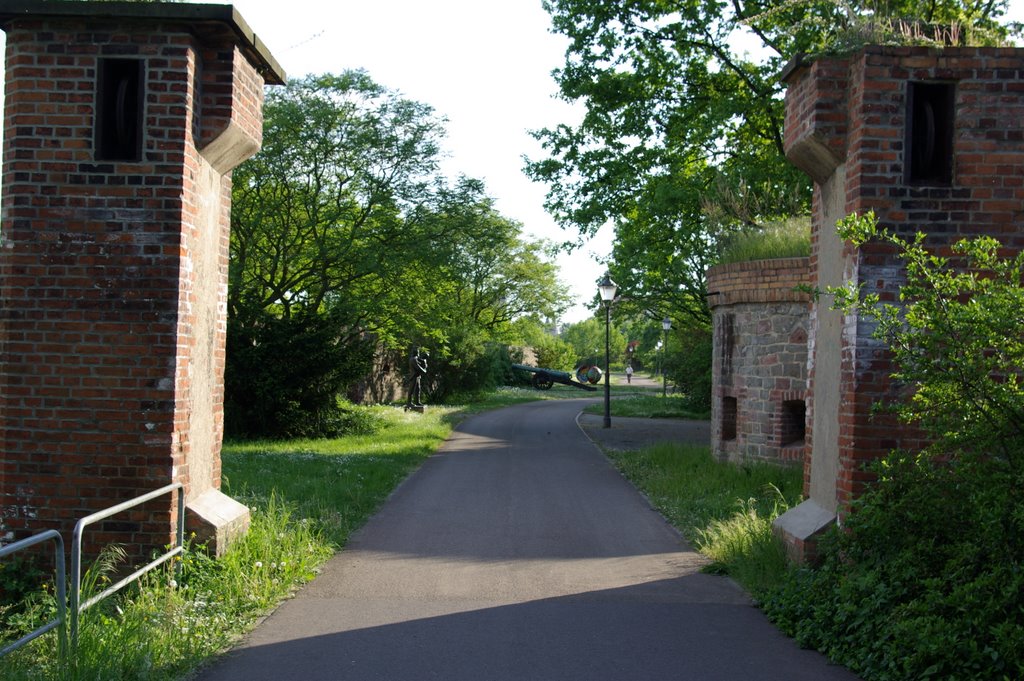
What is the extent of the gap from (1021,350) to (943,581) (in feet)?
4.80

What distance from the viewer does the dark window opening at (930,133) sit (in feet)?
22.2

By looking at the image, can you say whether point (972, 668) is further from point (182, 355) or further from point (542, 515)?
point (542, 515)

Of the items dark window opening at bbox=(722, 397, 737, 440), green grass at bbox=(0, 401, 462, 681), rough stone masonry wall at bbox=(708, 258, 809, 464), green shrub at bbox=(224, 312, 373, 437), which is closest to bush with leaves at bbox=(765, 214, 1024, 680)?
green grass at bbox=(0, 401, 462, 681)

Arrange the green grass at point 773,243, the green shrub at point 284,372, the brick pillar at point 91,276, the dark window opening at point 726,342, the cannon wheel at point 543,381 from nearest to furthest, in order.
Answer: the brick pillar at point 91,276, the green grass at point 773,243, the dark window opening at point 726,342, the green shrub at point 284,372, the cannon wheel at point 543,381

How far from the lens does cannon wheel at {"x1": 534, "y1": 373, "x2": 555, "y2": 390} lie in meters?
60.7

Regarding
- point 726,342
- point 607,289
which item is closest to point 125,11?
point 726,342

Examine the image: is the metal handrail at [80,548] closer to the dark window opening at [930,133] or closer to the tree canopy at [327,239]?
the dark window opening at [930,133]

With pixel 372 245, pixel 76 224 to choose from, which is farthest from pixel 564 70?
pixel 76 224

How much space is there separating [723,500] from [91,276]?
792 cm

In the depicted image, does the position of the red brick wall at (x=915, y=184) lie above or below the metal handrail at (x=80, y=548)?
above

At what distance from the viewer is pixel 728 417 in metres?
15.2

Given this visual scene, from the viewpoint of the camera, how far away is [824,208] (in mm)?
7609

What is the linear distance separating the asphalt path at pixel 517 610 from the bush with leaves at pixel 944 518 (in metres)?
0.41

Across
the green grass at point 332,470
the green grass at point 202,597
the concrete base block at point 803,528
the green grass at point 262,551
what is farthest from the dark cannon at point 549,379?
the concrete base block at point 803,528
